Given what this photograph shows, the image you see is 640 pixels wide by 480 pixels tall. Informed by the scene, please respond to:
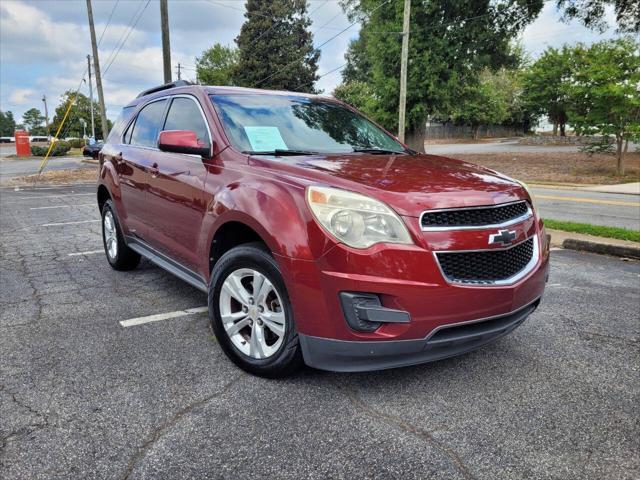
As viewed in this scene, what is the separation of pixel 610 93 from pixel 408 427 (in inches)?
775

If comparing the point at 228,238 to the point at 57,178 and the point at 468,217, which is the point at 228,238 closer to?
the point at 468,217

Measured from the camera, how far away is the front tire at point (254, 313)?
9.02 ft

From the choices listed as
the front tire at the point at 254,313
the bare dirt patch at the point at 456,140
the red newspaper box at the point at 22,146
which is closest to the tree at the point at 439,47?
the front tire at the point at 254,313

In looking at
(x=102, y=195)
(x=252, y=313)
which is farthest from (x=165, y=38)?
(x=252, y=313)

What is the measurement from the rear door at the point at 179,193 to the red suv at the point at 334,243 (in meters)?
0.02

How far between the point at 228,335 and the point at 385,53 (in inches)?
884

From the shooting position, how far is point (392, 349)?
250cm

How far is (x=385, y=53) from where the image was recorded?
Answer: 23.2 meters

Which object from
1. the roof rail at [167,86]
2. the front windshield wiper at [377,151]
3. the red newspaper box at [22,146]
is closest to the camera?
the front windshield wiper at [377,151]

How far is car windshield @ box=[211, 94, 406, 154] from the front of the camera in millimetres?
3508

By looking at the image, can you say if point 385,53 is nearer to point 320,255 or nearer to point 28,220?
point 28,220

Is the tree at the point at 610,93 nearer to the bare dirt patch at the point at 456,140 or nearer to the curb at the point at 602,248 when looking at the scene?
the curb at the point at 602,248

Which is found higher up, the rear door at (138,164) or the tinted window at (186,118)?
the tinted window at (186,118)

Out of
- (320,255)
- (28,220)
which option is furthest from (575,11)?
(320,255)
